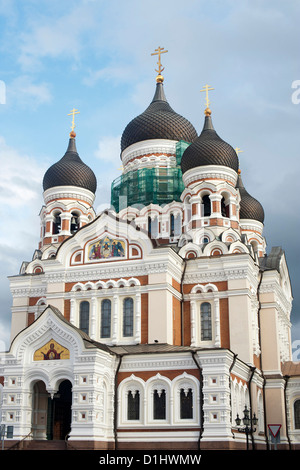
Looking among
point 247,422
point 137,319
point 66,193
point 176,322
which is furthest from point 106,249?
point 247,422

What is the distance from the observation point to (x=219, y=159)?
87.2 ft

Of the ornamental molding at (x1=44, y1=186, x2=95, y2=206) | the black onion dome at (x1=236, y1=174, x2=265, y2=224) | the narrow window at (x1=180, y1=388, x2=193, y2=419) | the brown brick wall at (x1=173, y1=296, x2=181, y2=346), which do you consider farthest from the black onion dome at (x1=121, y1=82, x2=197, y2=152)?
the narrow window at (x1=180, y1=388, x2=193, y2=419)

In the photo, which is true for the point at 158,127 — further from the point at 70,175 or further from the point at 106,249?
the point at 106,249

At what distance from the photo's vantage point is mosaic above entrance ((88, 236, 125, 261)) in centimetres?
2327

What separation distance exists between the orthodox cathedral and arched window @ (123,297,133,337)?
0.05 m

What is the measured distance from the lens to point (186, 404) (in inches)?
754

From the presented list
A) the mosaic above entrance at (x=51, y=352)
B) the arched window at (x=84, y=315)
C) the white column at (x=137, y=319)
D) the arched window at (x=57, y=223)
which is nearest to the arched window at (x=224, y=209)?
the white column at (x=137, y=319)

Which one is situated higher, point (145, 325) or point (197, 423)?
point (145, 325)

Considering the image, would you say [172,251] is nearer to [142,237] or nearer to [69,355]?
[142,237]

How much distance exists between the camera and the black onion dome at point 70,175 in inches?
1163

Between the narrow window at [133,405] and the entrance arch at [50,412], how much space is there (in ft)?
7.83

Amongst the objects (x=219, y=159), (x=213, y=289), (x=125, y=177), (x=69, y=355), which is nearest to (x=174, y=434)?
(x=69, y=355)

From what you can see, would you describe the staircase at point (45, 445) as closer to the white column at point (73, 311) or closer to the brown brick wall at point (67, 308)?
the white column at point (73, 311)

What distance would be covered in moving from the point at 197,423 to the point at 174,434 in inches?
31.4
